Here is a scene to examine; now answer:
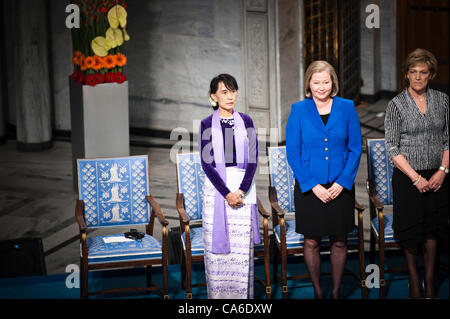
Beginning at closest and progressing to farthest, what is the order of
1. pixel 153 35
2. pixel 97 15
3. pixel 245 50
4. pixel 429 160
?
pixel 429 160 < pixel 97 15 < pixel 245 50 < pixel 153 35

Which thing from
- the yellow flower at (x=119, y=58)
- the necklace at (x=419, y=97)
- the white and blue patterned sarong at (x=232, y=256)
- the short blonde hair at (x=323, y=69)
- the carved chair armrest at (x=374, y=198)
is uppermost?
the yellow flower at (x=119, y=58)

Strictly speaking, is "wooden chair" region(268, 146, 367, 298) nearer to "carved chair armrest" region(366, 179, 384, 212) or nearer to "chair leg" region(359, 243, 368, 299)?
"chair leg" region(359, 243, 368, 299)

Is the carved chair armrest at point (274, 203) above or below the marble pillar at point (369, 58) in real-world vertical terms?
below

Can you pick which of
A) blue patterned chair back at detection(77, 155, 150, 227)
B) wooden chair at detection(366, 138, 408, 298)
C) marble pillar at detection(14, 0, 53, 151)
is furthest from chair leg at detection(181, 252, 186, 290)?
marble pillar at detection(14, 0, 53, 151)

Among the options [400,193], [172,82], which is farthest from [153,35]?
[400,193]

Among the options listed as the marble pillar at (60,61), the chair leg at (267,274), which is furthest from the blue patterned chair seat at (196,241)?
the marble pillar at (60,61)

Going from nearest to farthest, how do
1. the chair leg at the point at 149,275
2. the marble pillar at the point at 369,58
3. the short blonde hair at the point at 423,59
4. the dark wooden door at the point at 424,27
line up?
the short blonde hair at the point at 423,59
the chair leg at the point at 149,275
the dark wooden door at the point at 424,27
the marble pillar at the point at 369,58

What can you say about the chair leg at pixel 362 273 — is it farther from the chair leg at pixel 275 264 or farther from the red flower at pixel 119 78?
the red flower at pixel 119 78

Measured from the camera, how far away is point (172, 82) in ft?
30.6

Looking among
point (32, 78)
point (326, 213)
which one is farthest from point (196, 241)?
point (32, 78)

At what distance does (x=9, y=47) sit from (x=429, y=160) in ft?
21.1

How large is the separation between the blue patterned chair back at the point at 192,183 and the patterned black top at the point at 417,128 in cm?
123

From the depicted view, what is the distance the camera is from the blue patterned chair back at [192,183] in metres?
5.09
